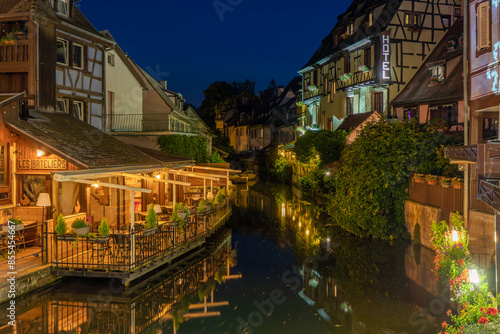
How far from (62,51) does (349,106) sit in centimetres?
2270

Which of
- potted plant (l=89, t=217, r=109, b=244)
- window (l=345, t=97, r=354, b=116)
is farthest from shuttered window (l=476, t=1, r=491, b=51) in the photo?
window (l=345, t=97, r=354, b=116)

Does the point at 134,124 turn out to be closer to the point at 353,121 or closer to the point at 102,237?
the point at 353,121

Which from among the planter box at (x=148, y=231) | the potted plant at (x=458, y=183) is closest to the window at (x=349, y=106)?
the potted plant at (x=458, y=183)

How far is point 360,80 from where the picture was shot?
1361 inches

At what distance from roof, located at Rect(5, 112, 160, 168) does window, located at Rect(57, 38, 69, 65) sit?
7.94 feet

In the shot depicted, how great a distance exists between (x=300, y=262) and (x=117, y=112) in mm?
14970

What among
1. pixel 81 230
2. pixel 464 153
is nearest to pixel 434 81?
pixel 464 153

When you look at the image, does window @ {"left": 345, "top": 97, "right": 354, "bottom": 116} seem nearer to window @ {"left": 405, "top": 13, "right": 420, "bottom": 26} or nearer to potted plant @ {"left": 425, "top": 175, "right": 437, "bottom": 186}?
window @ {"left": 405, "top": 13, "right": 420, "bottom": 26}

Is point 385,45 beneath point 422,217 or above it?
above

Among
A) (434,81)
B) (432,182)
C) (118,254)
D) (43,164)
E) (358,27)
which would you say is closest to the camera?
(118,254)

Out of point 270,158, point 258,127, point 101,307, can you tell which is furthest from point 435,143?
point 258,127

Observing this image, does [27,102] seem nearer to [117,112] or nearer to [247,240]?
[117,112]

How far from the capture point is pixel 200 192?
1176 inches

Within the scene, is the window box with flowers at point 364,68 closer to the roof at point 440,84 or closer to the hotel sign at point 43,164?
the roof at point 440,84
